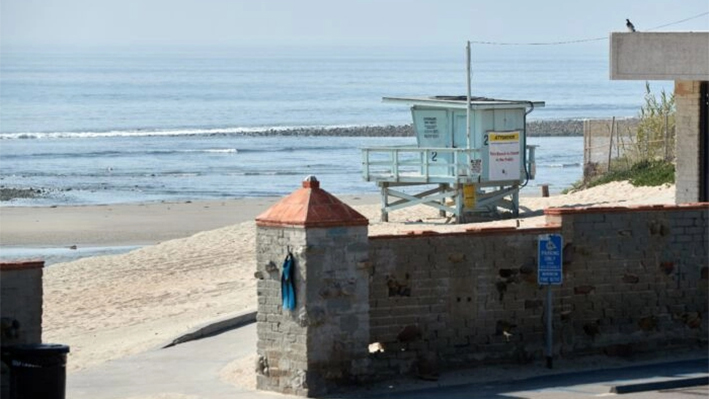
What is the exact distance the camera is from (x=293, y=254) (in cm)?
1809

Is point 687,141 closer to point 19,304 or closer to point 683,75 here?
point 683,75

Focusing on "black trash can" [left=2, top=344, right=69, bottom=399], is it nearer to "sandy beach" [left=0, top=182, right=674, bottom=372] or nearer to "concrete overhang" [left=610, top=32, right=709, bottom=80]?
"sandy beach" [left=0, top=182, right=674, bottom=372]

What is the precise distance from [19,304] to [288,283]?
2998 mm

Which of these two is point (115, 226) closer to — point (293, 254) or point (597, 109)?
point (293, 254)

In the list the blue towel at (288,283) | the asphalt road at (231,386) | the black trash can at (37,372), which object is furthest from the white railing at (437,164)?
the black trash can at (37,372)

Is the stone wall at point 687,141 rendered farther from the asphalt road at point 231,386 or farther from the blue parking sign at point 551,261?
the blue parking sign at point 551,261

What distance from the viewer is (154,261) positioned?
33219 millimetres

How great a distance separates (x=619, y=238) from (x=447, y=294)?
2.54m

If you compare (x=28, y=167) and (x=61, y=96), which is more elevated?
(x=61, y=96)

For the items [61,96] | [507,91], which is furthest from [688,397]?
[507,91]

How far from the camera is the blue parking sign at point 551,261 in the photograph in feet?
63.7

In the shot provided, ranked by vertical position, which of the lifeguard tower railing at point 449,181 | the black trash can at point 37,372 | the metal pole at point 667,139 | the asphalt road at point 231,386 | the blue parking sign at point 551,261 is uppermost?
the metal pole at point 667,139

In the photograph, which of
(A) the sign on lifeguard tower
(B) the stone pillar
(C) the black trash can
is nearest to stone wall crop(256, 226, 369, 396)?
(B) the stone pillar

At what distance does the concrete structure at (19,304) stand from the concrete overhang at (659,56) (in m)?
10.7
